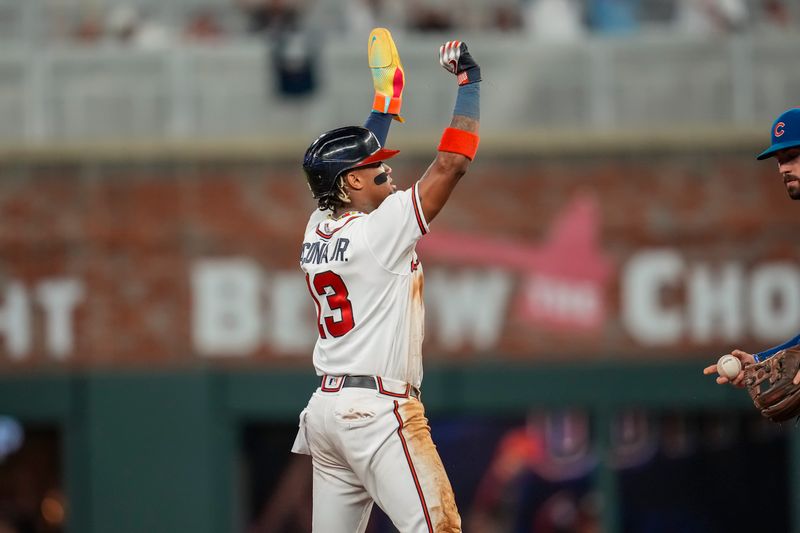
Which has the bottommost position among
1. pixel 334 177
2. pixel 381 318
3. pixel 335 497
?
pixel 335 497

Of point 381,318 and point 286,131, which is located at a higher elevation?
point 286,131

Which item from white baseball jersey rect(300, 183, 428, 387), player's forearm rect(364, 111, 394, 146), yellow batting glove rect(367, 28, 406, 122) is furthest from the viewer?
player's forearm rect(364, 111, 394, 146)

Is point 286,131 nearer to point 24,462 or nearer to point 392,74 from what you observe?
point 24,462

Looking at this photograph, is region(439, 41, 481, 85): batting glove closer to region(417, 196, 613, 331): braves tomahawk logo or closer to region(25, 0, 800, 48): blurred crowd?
region(417, 196, 613, 331): braves tomahawk logo

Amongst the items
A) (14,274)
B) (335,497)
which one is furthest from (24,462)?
(335,497)

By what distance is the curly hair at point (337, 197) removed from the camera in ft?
19.0

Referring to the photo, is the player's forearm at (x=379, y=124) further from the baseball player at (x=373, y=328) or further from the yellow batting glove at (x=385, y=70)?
the baseball player at (x=373, y=328)

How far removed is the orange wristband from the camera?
213 inches

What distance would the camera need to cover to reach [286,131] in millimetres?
12062

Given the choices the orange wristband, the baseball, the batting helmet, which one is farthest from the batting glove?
the baseball

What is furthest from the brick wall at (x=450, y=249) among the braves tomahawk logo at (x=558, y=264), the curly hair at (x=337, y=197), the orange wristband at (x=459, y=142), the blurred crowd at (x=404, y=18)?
the orange wristband at (x=459, y=142)

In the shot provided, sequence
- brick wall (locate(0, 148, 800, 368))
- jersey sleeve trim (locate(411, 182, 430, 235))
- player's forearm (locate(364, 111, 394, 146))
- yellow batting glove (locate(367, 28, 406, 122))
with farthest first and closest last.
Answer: brick wall (locate(0, 148, 800, 368)) < player's forearm (locate(364, 111, 394, 146)) < yellow batting glove (locate(367, 28, 406, 122)) < jersey sleeve trim (locate(411, 182, 430, 235))

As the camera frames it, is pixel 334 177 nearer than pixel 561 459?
Yes

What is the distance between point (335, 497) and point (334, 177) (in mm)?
1339
